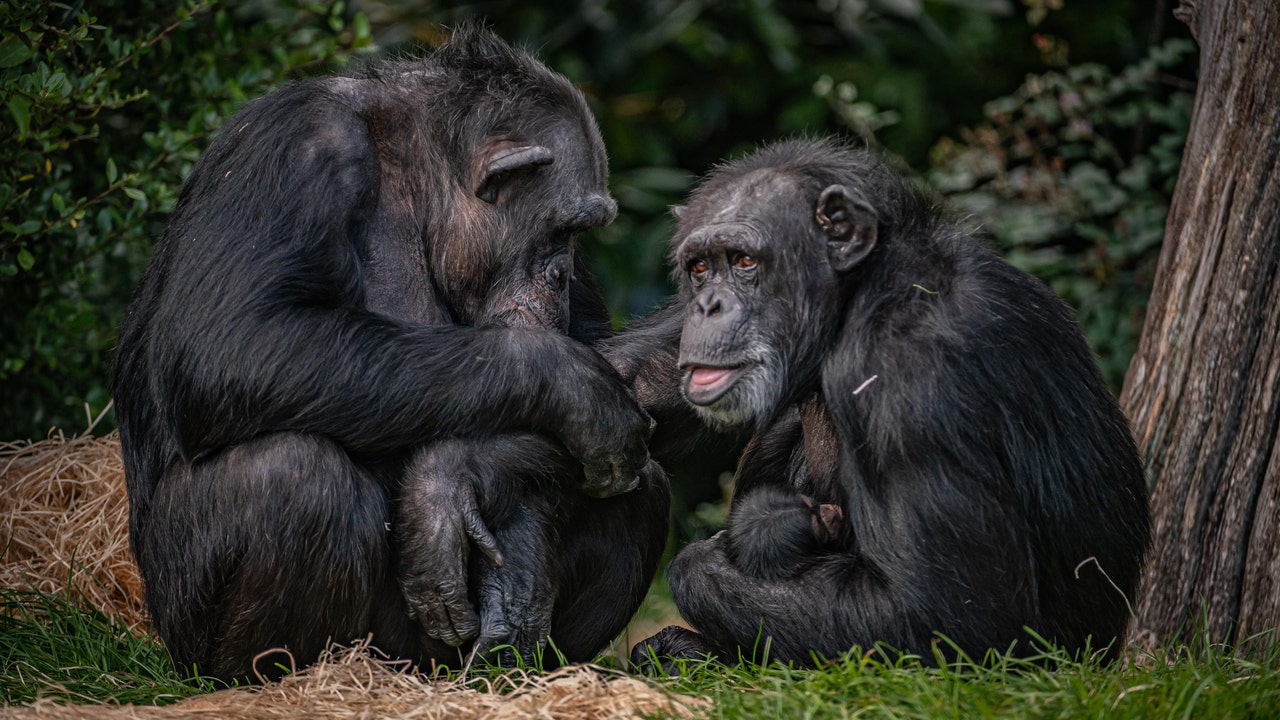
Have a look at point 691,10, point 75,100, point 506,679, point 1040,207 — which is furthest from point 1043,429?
point 691,10

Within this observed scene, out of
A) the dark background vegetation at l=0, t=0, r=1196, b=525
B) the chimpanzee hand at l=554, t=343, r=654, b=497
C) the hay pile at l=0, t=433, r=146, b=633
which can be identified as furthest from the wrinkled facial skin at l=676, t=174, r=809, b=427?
the hay pile at l=0, t=433, r=146, b=633

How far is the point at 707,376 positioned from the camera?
4500 millimetres

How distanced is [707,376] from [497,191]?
102 centimetres

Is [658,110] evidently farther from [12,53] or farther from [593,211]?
[12,53]

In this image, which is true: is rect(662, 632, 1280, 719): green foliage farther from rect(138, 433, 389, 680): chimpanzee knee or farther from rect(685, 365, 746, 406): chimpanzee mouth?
rect(138, 433, 389, 680): chimpanzee knee

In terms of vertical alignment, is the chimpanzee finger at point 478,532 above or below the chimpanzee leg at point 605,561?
above

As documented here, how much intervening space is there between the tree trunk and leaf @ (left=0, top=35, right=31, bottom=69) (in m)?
4.45

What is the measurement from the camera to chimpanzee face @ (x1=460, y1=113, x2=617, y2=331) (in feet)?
15.5

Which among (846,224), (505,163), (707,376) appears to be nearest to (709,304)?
(707,376)

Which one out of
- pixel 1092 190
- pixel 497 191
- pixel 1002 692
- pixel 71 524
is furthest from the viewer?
pixel 1092 190

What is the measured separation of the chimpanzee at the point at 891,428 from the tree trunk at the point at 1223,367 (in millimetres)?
640

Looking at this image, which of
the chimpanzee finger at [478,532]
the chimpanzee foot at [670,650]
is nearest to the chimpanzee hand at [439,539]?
the chimpanzee finger at [478,532]

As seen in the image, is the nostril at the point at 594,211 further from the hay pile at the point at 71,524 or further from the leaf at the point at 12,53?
the hay pile at the point at 71,524

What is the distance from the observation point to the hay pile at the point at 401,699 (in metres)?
3.73
